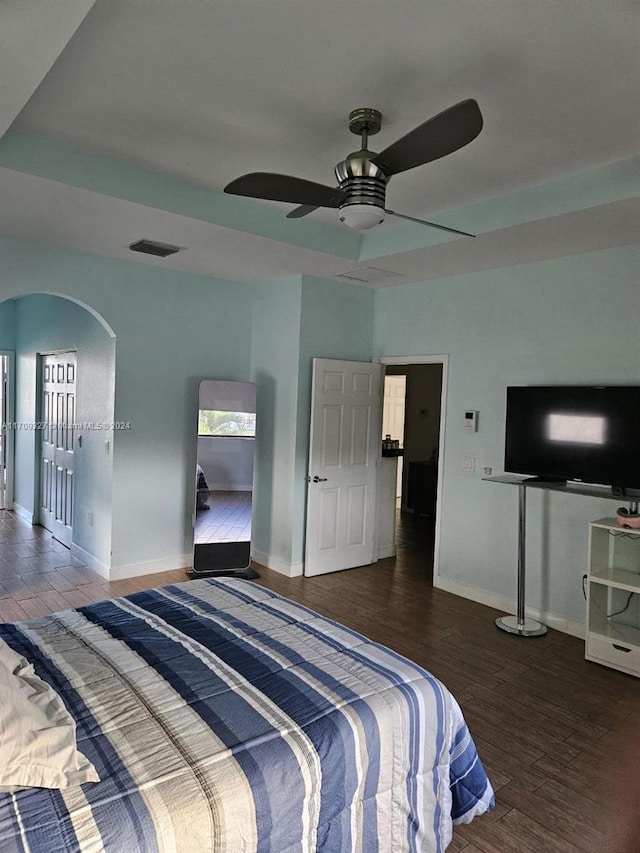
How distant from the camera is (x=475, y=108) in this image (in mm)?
1837

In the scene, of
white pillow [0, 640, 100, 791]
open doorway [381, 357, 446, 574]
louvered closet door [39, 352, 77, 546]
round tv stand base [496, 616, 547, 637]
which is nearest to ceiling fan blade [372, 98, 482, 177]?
white pillow [0, 640, 100, 791]

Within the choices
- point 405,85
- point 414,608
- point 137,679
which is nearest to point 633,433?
point 414,608

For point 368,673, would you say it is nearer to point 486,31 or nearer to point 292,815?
point 292,815

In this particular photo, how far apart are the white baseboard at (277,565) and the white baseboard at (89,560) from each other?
4.59 ft

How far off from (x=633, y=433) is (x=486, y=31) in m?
2.48

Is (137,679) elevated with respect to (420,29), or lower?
lower

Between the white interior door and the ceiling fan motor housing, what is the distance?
9.01 ft

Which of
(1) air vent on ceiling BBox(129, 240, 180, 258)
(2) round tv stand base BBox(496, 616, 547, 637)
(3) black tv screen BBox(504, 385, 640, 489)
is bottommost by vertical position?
(2) round tv stand base BBox(496, 616, 547, 637)

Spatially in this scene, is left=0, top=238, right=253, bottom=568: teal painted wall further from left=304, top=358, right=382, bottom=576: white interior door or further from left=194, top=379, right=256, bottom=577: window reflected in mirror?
left=304, top=358, right=382, bottom=576: white interior door

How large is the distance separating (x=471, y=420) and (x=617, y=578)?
5.37ft

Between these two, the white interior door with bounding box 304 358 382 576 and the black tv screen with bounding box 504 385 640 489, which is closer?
the black tv screen with bounding box 504 385 640 489

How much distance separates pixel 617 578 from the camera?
3.57 m

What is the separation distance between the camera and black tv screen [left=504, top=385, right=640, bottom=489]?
141 inches

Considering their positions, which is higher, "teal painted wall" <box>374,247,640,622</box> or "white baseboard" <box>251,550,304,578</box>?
"teal painted wall" <box>374,247,640,622</box>
